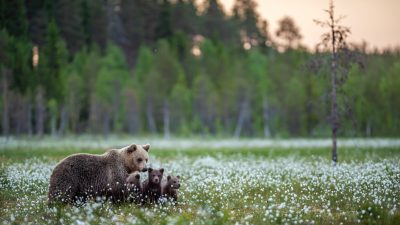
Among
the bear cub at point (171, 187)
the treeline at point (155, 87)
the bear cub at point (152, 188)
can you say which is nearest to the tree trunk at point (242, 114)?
the treeline at point (155, 87)

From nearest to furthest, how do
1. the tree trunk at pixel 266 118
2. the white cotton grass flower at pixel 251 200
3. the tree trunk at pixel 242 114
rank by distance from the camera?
1. the white cotton grass flower at pixel 251 200
2. the tree trunk at pixel 266 118
3. the tree trunk at pixel 242 114

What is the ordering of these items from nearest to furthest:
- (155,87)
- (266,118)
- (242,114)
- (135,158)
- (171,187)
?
(135,158)
(171,187)
(155,87)
(266,118)
(242,114)

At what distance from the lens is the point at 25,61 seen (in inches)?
2309

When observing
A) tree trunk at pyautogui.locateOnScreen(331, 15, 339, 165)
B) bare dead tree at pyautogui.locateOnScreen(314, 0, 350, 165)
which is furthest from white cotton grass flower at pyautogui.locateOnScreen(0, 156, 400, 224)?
bare dead tree at pyautogui.locateOnScreen(314, 0, 350, 165)

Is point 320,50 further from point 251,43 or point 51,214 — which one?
point 251,43

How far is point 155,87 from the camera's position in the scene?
75438mm

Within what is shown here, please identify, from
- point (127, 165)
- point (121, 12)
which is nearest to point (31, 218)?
point (127, 165)

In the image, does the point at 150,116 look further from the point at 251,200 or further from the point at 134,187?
the point at 251,200

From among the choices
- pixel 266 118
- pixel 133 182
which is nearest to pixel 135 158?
pixel 133 182

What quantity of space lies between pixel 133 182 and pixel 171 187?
44.7 inches

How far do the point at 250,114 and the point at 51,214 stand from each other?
2806 inches

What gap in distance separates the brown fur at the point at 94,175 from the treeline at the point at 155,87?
44736 millimetres

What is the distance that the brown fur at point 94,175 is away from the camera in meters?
13.4

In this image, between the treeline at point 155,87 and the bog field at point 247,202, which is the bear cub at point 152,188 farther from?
the treeline at point 155,87
